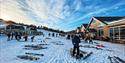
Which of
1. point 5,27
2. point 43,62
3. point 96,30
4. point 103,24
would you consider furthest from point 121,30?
point 5,27

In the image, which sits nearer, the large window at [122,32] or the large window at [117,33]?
the large window at [122,32]

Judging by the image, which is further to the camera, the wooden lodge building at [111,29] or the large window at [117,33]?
the wooden lodge building at [111,29]

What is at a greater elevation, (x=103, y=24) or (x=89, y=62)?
(x=103, y=24)

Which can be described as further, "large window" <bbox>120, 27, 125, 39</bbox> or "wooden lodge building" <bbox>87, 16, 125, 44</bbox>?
"wooden lodge building" <bbox>87, 16, 125, 44</bbox>

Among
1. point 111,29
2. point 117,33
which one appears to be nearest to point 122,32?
point 117,33

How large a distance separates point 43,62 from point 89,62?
9.33ft

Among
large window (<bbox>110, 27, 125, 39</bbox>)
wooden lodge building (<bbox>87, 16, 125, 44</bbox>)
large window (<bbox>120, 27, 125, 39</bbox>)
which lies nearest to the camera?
large window (<bbox>120, 27, 125, 39</bbox>)

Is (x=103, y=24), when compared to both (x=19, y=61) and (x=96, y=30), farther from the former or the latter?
(x=19, y=61)

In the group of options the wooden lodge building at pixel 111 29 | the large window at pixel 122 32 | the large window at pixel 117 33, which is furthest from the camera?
the wooden lodge building at pixel 111 29

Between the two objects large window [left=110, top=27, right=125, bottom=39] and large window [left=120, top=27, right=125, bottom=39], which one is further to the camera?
large window [left=110, top=27, right=125, bottom=39]

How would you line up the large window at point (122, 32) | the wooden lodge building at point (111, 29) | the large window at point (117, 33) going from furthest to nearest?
1. the wooden lodge building at point (111, 29)
2. the large window at point (117, 33)
3. the large window at point (122, 32)

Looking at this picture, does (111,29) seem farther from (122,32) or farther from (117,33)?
(122,32)

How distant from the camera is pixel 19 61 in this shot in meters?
10.6

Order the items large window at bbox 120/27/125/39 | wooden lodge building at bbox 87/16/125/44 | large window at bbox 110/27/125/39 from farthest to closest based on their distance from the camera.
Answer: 1. wooden lodge building at bbox 87/16/125/44
2. large window at bbox 110/27/125/39
3. large window at bbox 120/27/125/39
